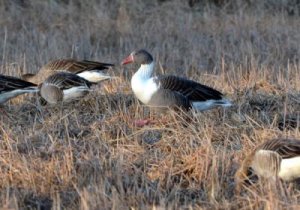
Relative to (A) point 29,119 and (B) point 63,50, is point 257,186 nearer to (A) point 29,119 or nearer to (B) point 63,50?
(A) point 29,119

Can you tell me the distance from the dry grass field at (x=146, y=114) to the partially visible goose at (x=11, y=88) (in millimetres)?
195

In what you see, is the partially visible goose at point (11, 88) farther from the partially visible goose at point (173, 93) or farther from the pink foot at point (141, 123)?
the pink foot at point (141, 123)

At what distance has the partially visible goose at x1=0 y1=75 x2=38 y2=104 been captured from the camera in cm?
930

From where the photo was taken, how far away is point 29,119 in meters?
8.98

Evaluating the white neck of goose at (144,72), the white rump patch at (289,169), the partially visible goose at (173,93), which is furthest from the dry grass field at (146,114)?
the white neck of goose at (144,72)

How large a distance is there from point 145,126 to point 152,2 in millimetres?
9266

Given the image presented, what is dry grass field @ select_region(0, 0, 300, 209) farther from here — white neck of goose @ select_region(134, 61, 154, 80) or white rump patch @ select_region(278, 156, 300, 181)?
white neck of goose @ select_region(134, 61, 154, 80)

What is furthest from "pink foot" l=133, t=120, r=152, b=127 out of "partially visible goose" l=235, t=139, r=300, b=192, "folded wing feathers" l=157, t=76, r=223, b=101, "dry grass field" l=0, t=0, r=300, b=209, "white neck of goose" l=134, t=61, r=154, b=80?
"partially visible goose" l=235, t=139, r=300, b=192

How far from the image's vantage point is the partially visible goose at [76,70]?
35.9ft

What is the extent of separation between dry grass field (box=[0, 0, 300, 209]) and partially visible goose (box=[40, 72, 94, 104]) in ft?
0.47

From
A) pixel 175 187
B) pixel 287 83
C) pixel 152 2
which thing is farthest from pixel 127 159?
pixel 152 2

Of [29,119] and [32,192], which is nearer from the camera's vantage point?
[32,192]

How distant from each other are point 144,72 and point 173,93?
19.1 inches

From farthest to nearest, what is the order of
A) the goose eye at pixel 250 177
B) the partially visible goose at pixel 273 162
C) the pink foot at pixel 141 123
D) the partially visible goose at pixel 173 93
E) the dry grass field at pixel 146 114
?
the partially visible goose at pixel 173 93
the pink foot at pixel 141 123
the goose eye at pixel 250 177
the partially visible goose at pixel 273 162
the dry grass field at pixel 146 114
